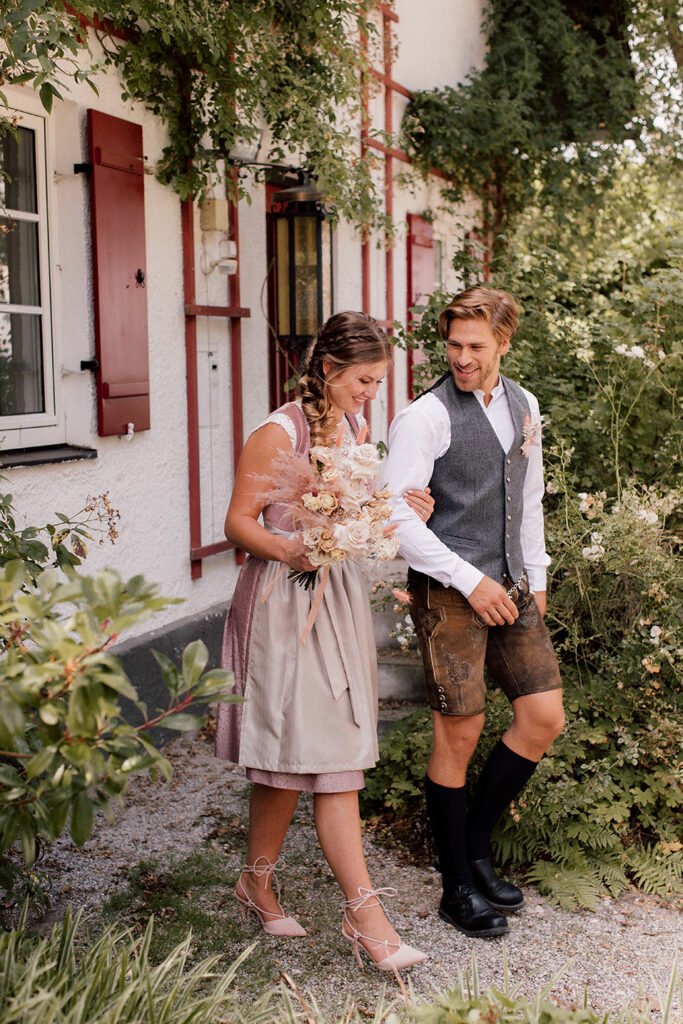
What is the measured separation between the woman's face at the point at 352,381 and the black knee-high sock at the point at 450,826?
1224 mm

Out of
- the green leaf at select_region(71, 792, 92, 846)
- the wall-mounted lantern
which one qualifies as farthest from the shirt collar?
the wall-mounted lantern

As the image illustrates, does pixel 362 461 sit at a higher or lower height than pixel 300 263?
lower

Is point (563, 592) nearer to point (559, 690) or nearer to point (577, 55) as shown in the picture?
point (559, 690)

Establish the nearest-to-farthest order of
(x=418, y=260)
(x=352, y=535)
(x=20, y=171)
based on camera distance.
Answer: (x=352, y=535)
(x=20, y=171)
(x=418, y=260)

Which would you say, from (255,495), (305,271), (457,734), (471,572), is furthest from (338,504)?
(305,271)

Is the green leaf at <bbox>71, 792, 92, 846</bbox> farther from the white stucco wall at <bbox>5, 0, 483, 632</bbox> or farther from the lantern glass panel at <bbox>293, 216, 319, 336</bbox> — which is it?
the lantern glass panel at <bbox>293, 216, 319, 336</bbox>

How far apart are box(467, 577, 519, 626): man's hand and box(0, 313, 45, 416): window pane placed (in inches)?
96.7

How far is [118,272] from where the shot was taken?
17.2 feet

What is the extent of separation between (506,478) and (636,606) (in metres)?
1.13

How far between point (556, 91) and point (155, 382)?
20.9 feet

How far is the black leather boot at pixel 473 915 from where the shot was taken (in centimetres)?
357

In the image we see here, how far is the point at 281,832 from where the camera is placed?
3529mm

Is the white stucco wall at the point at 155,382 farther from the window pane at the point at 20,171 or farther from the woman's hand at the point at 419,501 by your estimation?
the woman's hand at the point at 419,501

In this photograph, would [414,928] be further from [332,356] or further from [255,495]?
[332,356]
